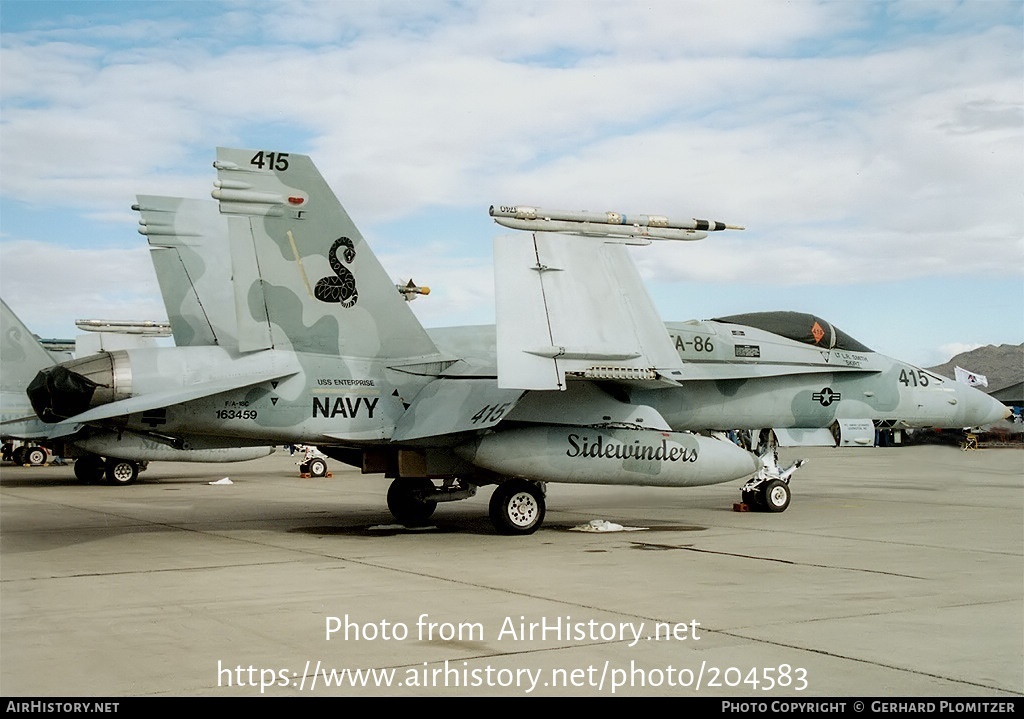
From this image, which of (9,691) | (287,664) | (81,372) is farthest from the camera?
(81,372)

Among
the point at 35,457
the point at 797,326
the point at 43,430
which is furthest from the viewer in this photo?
the point at 35,457

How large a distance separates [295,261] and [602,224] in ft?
11.5

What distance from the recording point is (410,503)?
42.8ft

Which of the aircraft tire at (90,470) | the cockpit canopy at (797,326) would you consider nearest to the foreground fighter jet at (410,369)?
the cockpit canopy at (797,326)

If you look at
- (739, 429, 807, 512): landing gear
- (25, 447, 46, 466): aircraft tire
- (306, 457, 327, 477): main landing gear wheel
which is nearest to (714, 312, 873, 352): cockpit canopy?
(739, 429, 807, 512): landing gear

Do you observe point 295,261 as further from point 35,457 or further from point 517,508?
point 35,457

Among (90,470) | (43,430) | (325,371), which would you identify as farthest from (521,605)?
(90,470)

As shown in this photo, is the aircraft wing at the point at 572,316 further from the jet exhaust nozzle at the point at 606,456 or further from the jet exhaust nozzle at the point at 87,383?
the jet exhaust nozzle at the point at 87,383

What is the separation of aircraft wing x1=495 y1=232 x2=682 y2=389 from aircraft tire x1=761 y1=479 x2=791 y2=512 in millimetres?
4226

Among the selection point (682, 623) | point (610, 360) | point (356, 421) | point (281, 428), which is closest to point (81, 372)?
point (281, 428)

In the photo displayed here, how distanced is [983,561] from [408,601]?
565 cm

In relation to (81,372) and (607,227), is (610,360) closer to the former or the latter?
(607,227)

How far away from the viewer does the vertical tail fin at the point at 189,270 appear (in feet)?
48.7

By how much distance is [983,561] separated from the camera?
9406 millimetres
